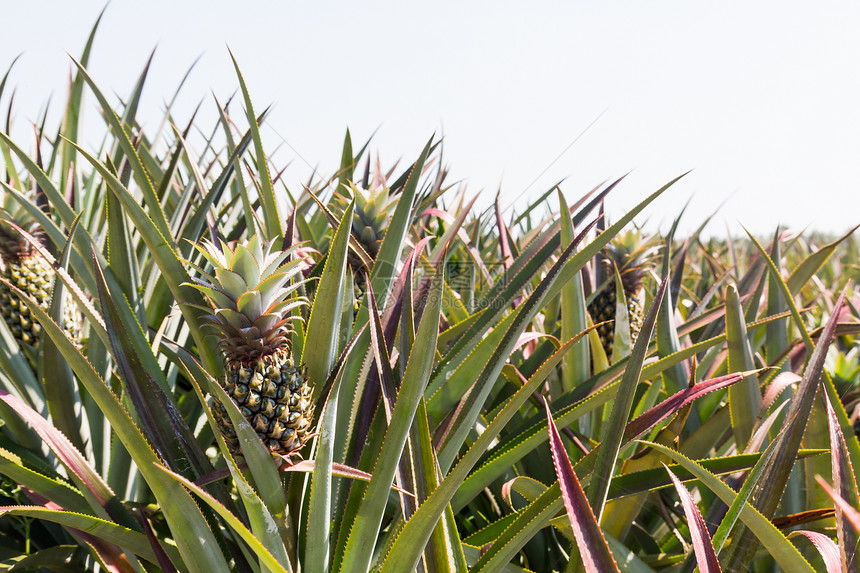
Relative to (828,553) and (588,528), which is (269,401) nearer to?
(588,528)

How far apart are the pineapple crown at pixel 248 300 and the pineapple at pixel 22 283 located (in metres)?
0.81

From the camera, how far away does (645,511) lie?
4.13ft

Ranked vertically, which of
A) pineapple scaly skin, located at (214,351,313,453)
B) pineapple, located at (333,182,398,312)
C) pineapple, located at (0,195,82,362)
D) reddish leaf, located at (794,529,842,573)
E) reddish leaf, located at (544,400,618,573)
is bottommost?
reddish leaf, located at (794,529,842,573)

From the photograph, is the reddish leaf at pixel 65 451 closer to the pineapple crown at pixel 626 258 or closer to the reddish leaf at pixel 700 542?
the reddish leaf at pixel 700 542

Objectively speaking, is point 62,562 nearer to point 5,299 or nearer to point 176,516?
point 176,516

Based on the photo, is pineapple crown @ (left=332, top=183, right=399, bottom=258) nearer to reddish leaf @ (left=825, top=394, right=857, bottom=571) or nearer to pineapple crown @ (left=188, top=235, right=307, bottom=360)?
pineapple crown @ (left=188, top=235, right=307, bottom=360)

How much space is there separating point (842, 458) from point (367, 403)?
2.42 ft

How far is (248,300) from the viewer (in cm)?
81

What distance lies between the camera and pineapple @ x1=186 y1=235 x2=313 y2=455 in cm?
80

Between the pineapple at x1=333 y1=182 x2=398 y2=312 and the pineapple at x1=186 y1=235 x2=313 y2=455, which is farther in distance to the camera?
the pineapple at x1=333 y1=182 x2=398 y2=312

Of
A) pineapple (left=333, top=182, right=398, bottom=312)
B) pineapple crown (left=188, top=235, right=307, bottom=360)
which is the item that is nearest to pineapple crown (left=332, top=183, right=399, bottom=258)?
pineapple (left=333, top=182, right=398, bottom=312)

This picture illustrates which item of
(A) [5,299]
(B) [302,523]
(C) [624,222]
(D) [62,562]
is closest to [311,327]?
(B) [302,523]

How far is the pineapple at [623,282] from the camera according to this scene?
1906 mm

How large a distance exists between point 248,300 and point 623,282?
149 centimetres
